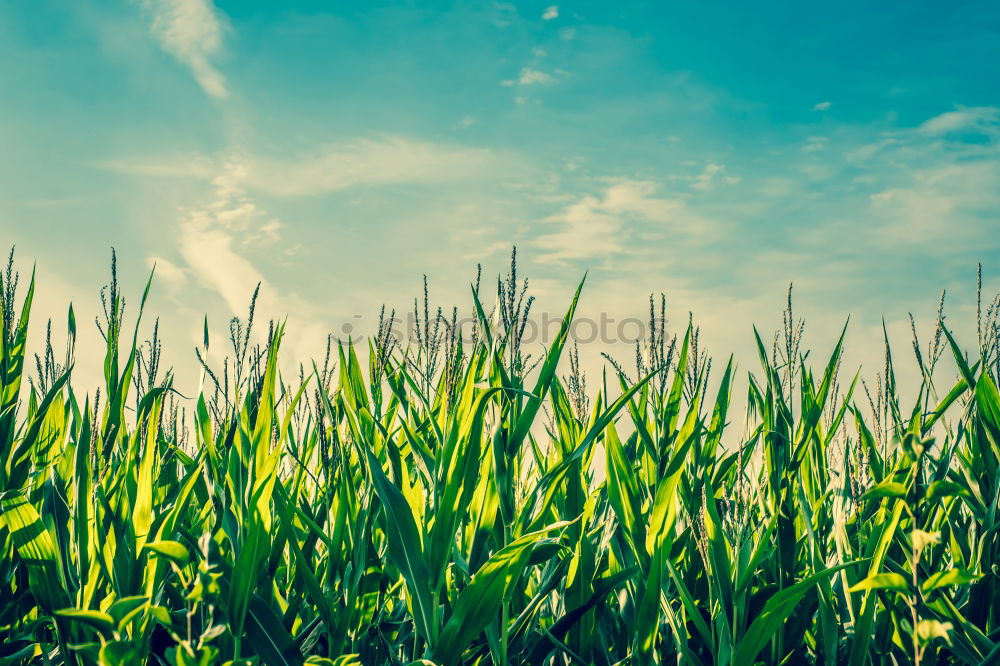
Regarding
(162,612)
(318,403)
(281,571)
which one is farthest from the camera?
(281,571)

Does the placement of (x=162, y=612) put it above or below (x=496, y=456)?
below

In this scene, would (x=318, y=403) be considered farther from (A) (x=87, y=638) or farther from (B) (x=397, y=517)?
(A) (x=87, y=638)

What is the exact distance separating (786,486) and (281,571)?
5.00 ft

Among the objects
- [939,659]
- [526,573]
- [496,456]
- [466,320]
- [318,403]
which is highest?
[466,320]

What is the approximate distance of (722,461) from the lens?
7.25ft

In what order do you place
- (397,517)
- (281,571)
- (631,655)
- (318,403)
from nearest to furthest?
(397,517) → (631,655) → (318,403) → (281,571)

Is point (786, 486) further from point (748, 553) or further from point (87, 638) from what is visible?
point (87, 638)

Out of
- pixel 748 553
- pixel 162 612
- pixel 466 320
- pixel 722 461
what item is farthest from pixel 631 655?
pixel 162 612

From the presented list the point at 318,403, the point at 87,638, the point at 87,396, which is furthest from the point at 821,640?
the point at 87,396

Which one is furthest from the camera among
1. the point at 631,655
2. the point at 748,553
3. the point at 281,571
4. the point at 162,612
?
the point at 281,571

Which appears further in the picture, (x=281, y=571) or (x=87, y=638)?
(x=281, y=571)

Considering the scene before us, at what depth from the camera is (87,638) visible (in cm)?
184

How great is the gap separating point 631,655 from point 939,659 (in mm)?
935

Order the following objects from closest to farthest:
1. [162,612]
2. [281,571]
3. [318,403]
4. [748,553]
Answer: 1. [162,612]
2. [318,403]
3. [748,553]
4. [281,571]
